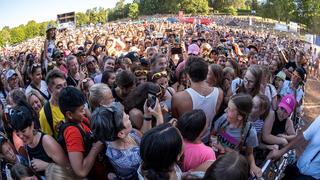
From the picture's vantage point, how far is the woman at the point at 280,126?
12.7ft

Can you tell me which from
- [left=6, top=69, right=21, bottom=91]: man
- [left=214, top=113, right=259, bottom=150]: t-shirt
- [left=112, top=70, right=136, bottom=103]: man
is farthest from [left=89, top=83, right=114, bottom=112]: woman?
[left=6, top=69, right=21, bottom=91]: man

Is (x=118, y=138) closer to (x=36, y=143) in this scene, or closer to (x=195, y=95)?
(x=36, y=143)

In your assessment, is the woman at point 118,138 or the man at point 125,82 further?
the man at point 125,82

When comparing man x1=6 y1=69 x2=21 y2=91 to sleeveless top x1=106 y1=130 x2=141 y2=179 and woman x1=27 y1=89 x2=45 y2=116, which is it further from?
sleeveless top x1=106 y1=130 x2=141 y2=179

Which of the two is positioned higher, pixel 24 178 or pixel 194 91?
pixel 194 91

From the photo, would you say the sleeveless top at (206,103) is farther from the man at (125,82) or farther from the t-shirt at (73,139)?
the t-shirt at (73,139)

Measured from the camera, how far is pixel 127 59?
249 inches

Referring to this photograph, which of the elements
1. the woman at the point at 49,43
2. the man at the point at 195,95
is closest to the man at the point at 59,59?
the woman at the point at 49,43

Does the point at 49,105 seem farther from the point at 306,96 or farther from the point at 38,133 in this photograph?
the point at 306,96

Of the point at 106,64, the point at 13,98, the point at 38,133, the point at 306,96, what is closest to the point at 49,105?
the point at 13,98

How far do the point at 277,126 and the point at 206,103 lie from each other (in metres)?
1.00

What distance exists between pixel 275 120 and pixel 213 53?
4086mm

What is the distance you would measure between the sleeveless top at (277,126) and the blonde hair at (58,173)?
2.55 metres

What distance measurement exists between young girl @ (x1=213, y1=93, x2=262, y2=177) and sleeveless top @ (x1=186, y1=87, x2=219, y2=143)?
376 mm
